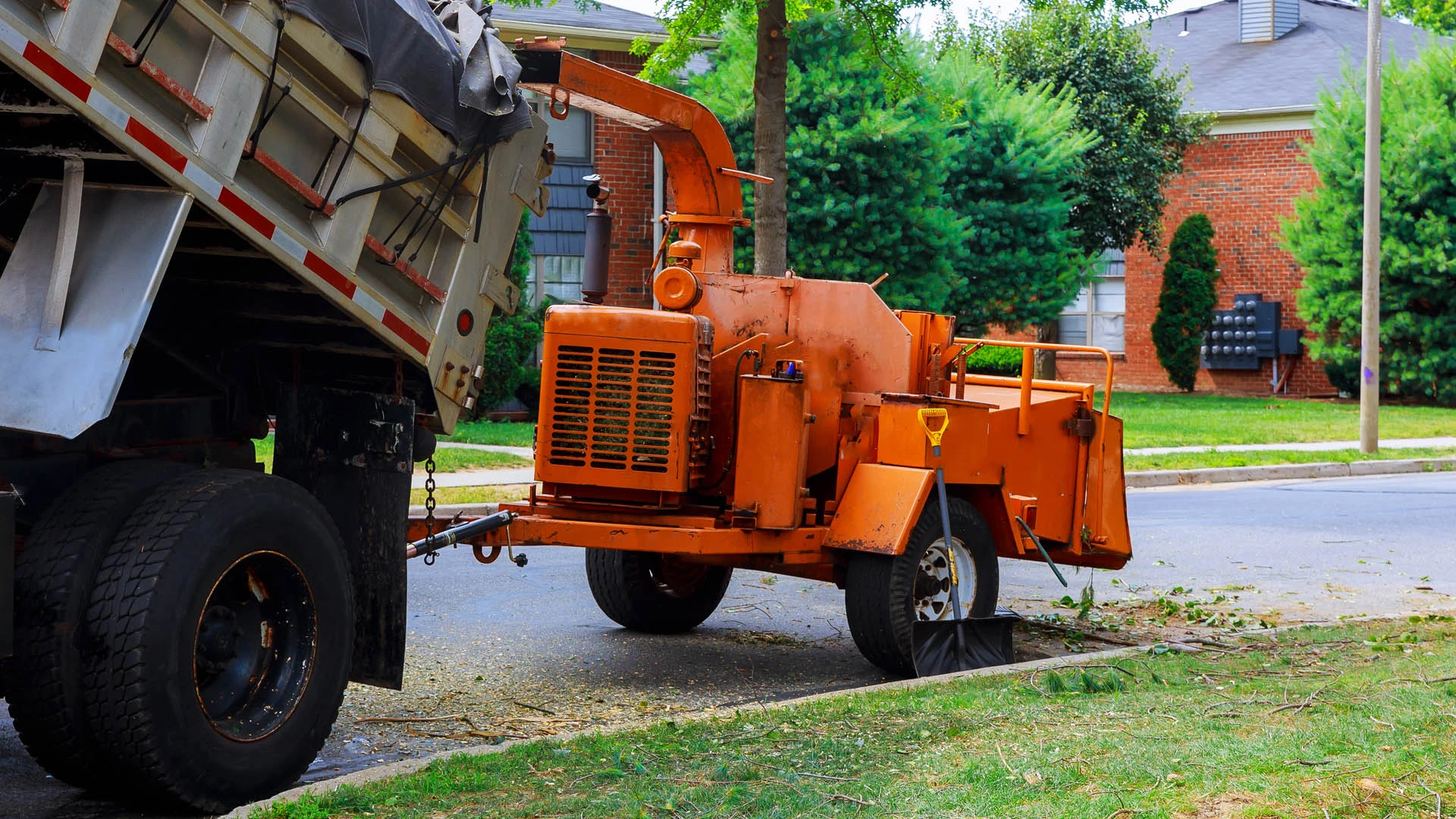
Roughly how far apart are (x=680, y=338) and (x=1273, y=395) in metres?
29.3

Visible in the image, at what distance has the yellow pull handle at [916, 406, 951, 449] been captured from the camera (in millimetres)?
7402

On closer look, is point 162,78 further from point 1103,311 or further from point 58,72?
point 1103,311

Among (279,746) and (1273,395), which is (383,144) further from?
(1273,395)

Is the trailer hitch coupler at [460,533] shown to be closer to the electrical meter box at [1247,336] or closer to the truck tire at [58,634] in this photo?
the truck tire at [58,634]

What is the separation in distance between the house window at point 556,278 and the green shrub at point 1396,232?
50.6ft

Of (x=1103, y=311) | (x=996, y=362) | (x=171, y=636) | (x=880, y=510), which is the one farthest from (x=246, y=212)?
(x=1103, y=311)

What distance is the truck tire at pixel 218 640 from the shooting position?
447cm

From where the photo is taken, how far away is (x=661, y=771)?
5.02 m

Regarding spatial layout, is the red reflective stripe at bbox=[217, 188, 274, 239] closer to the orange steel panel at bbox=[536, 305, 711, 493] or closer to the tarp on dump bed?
the tarp on dump bed

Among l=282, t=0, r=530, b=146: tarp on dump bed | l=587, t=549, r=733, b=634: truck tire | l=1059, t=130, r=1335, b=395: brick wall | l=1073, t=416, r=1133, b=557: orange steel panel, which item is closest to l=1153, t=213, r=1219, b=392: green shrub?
l=1059, t=130, r=1335, b=395: brick wall

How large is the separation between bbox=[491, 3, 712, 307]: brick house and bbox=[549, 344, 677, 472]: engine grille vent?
660 inches

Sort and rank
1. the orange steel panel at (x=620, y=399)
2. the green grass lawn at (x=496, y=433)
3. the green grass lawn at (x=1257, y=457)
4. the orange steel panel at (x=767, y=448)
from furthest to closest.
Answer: the green grass lawn at (x=496, y=433) < the green grass lawn at (x=1257, y=457) < the orange steel panel at (x=767, y=448) < the orange steel panel at (x=620, y=399)

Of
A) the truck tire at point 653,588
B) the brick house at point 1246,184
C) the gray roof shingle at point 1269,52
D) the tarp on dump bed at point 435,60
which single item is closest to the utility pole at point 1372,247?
the brick house at point 1246,184

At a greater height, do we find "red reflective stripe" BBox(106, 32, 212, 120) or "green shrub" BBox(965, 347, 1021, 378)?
"green shrub" BBox(965, 347, 1021, 378)
